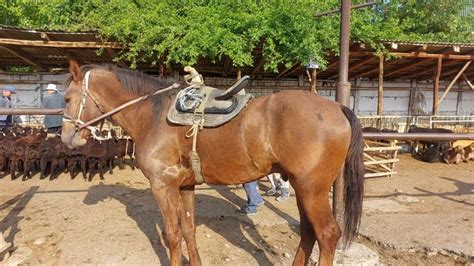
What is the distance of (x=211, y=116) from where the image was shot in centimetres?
256

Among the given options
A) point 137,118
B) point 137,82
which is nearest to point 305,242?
point 137,118

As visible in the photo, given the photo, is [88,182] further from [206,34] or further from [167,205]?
[167,205]

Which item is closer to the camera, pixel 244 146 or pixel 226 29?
pixel 244 146

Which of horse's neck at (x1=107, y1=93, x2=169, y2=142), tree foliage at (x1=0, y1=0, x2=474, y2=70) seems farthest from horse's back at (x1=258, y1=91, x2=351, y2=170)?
tree foliage at (x1=0, y1=0, x2=474, y2=70)

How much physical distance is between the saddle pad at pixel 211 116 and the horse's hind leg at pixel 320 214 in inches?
29.6

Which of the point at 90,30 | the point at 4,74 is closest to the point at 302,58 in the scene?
the point at 90,30

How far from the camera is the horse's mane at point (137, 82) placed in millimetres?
2834

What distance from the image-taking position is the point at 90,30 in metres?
7.29

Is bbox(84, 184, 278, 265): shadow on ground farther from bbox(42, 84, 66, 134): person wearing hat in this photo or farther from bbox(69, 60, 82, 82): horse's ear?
bbox(42, 84, 66, 134): person wearing hat

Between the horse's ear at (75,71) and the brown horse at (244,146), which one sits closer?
the brown horse at (244,146)

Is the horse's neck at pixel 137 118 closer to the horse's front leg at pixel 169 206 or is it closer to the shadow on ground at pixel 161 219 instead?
the horse's front leg at pixel 169 206

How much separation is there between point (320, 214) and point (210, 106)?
122 centimetres

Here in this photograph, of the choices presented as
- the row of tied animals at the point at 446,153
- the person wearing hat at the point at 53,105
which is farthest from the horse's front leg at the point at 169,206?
the row of tied animals at the point at 446,153

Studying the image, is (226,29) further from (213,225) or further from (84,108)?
(84,108)
